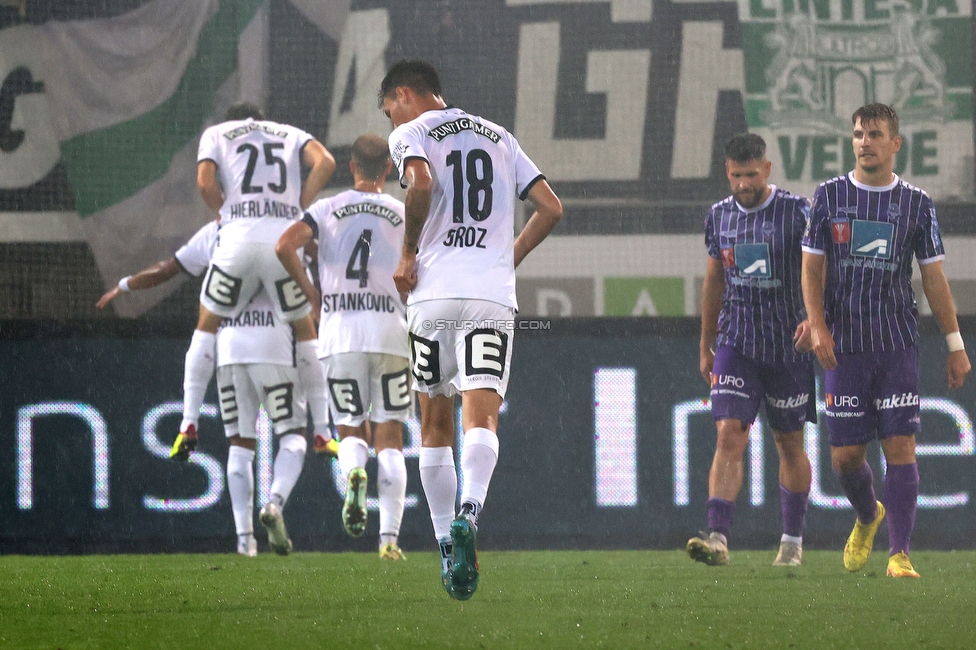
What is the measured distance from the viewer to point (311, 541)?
8.44m

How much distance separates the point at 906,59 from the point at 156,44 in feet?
19.8

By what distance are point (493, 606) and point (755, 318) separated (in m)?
2.33

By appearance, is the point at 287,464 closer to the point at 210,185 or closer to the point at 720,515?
the point at 210,185

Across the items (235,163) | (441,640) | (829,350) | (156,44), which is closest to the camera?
(441,640)

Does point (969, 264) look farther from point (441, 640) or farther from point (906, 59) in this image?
point (441, 640)

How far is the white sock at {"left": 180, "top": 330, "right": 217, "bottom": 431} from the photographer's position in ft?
25.6

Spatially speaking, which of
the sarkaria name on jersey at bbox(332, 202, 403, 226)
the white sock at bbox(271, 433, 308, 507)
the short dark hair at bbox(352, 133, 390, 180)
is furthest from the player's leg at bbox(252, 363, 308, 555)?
the short dark hair at bbox(352, 133, 390, 180)

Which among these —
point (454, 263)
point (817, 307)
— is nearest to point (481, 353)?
point (454, 263)

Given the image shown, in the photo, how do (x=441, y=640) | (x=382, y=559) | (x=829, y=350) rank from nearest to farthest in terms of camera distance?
(x=441, y=640), (x=829, y=350), (x=382, y=559)

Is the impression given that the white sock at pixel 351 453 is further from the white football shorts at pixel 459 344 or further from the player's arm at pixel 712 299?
the white football shorts at pixel 459 344

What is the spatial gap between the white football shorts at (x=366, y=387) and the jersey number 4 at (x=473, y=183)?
8.16ft

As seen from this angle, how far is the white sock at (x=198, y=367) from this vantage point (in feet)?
25.6

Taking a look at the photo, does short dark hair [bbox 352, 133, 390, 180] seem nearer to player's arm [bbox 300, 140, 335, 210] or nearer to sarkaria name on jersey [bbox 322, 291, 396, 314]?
sarkaria name on jersey [bbox 322, 291, 396, 314]

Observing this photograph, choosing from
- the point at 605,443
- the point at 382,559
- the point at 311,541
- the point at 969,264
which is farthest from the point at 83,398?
the point at 969,264
